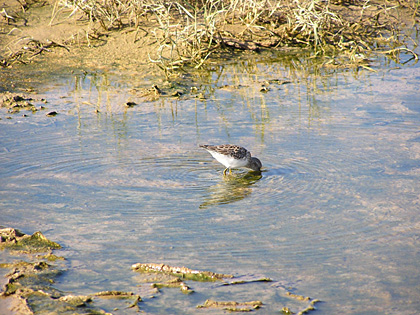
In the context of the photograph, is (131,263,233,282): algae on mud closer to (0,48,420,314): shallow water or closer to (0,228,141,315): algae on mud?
(0,48,420,314): shallow water

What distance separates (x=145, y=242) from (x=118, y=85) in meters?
5.74

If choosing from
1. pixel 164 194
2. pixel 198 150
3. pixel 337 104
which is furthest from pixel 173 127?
pixel 337 104

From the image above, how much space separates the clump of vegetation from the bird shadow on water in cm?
454

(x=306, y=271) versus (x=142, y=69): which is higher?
(x=142, y=69)

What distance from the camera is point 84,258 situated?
508cm

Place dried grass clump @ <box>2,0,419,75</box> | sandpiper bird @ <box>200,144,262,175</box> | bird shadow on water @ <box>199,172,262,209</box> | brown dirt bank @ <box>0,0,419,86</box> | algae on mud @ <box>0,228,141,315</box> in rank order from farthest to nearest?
dried grass clump @ <box>2,0,419,75</box> < brown dirt bank @ <box>0,0,419,86</box> < sandpiper bird @ <box>200,144,262,175</box> < bird shadow on water @ <box>199,172,262,209</box> < algae on mud @ <box>0,228,141,315</box>

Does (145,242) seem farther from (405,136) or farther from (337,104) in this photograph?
(337,104)

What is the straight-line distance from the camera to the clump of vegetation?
38.3 ft

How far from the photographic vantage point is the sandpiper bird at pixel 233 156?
7.04 metres

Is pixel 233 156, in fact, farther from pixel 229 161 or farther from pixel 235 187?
pixel 235 187

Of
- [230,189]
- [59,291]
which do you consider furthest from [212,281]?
[230,189]

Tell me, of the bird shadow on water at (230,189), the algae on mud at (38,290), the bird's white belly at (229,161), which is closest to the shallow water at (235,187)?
the bird shadow on water at (230,189)

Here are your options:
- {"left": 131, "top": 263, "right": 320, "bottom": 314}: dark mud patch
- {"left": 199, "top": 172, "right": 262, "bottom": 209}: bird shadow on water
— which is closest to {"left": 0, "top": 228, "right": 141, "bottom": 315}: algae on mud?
{"left": 131, "top": 263, "right": 320, "bottom": 314}: dark mud patch

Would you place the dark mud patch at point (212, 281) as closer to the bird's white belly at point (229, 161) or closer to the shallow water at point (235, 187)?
the shallow water at point (235, 187)
